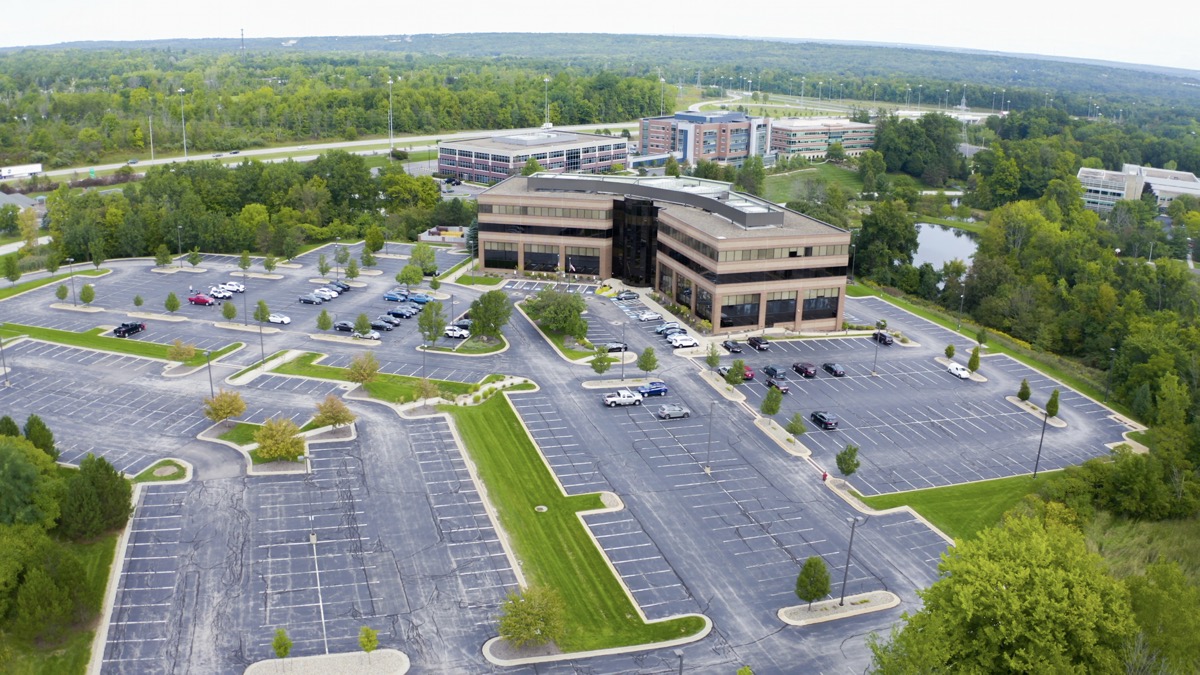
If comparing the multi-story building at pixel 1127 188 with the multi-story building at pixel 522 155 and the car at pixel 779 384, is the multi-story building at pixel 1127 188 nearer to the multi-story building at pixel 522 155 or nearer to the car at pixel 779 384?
the multi-story building at pixel 522 155

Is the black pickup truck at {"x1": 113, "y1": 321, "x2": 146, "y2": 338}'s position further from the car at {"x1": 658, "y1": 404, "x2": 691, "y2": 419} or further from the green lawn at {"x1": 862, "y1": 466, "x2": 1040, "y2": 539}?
the green lawn at {"x1": 862, "y1": 466, "x2": 1040, "y2": 539}

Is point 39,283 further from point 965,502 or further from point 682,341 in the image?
point 965,502

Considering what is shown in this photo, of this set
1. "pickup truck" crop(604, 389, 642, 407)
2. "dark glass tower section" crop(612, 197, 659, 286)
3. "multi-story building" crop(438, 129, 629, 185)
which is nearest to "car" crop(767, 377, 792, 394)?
"pickup truck" crop(604, 389, 642, 407)

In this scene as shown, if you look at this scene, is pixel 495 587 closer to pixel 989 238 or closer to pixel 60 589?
pixel 60 589

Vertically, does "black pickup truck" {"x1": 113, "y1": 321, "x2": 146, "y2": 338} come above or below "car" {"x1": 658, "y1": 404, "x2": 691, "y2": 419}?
above

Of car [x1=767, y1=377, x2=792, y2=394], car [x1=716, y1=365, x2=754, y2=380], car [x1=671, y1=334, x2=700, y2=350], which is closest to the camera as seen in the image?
car [x1=767, y1=377, x2=792, y2=394]

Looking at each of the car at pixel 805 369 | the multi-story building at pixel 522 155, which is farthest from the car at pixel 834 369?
the multi-story building at pixel 522 155

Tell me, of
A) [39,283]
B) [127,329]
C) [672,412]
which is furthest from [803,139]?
[127,329]
